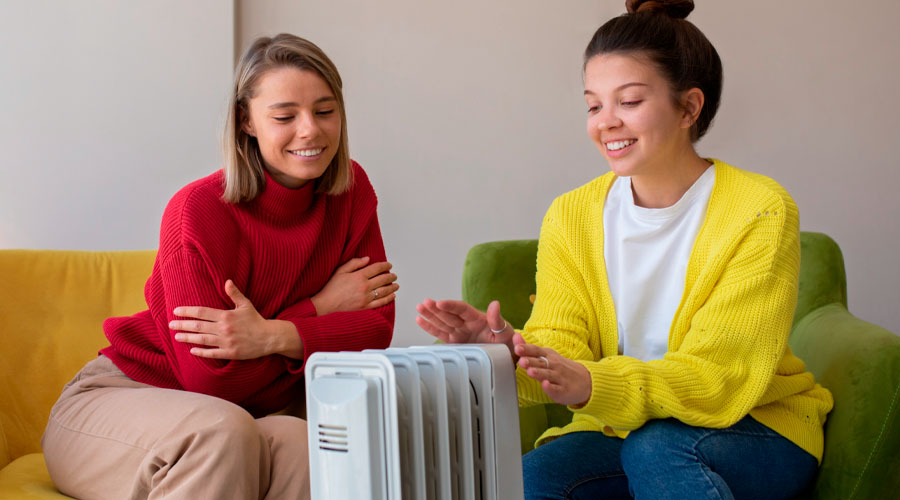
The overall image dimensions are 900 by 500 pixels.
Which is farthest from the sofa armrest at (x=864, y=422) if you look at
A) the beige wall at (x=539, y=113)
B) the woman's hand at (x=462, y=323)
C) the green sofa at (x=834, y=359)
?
the beige wall at (x=539, y=113)

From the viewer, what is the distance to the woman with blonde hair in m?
1.45

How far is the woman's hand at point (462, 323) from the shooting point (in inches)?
50.6

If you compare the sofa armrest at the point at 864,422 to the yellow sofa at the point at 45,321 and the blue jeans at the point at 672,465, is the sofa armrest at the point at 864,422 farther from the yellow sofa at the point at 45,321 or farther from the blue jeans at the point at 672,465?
the yellow sofa at the point at 45,321

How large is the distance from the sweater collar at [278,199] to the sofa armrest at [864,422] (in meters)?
1.06

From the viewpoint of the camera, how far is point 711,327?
1396mm

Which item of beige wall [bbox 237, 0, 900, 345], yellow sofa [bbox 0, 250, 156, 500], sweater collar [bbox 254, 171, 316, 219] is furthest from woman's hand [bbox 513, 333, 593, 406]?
beige wall [bbox 237, 0, 900, 345]

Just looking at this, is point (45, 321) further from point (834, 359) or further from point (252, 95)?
point (834, 359)

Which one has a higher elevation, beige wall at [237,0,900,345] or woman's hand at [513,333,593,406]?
beige wall at [237,0,900,345]

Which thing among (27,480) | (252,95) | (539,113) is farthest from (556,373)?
(539,113)

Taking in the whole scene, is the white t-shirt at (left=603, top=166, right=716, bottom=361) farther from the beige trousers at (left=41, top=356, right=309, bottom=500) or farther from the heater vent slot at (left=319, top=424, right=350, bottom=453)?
the heater vent slot at (left=319, top=424, right=350, bottom=453)

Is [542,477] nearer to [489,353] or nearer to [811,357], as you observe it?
[489,353]

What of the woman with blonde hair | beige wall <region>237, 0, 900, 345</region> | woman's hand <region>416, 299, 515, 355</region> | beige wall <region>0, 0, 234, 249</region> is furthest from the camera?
beige wall <region>237, 0, 900, 345</region>

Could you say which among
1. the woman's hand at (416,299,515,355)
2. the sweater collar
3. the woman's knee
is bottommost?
the woman's knee

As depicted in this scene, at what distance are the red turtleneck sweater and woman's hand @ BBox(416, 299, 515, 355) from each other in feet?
1.10
